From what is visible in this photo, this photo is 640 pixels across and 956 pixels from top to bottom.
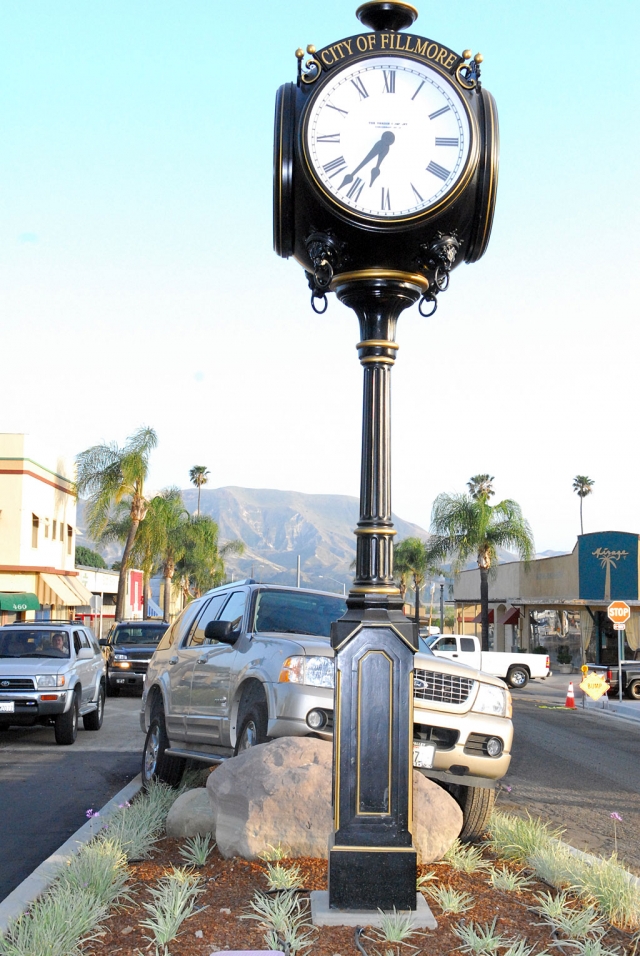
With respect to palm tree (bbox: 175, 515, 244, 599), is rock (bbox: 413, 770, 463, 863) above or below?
below

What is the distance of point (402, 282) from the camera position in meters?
5.76

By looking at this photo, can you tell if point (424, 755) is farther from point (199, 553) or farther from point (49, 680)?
point (199, 553)

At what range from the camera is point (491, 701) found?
25.8 feet

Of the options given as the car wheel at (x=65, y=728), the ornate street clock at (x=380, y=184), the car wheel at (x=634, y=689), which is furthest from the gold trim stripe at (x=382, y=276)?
the car wheel at (x=634, y=689)

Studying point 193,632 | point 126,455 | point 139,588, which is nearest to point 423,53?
point 193,632

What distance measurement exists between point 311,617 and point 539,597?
131 ft

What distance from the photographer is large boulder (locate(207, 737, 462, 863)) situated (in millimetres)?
5832

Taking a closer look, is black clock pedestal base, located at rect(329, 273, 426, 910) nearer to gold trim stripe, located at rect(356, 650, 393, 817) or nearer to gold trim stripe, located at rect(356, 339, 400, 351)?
gold trim stripe, located at rect(356, 650, 393, 817)

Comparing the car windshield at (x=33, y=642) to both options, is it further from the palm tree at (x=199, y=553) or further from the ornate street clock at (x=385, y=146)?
the palm tree at (x=199, y=553)

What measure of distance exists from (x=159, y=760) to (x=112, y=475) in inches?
1542

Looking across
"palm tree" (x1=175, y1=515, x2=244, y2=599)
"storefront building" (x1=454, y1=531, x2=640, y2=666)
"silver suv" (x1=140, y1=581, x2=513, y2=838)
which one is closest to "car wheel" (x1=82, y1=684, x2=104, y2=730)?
"silver suv" (x1=140, y1=581, x2=513, y2=838)

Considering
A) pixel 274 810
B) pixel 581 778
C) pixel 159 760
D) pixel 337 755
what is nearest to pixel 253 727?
pixel 274 810

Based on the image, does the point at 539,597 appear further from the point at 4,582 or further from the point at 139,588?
the point at 139,588

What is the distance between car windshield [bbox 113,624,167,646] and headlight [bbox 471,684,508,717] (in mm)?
18719
